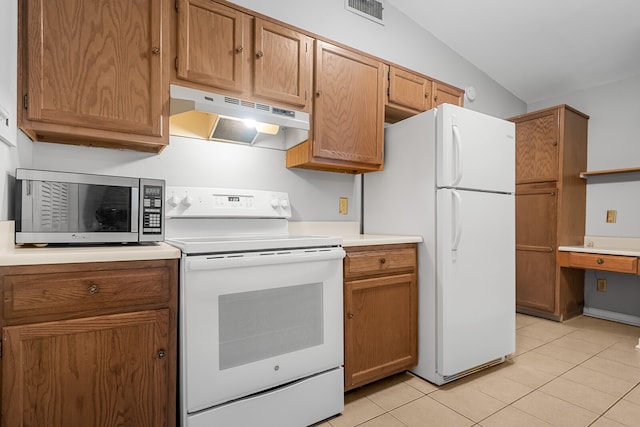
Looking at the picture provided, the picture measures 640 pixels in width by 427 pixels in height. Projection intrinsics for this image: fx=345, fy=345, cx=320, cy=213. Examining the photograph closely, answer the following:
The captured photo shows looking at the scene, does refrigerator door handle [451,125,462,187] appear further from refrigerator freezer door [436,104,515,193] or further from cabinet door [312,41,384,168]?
cabinet door [312,41,384,168]

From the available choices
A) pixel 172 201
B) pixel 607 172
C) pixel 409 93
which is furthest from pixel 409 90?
pixel 607 172

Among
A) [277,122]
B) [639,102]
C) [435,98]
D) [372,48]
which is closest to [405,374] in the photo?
[277,122]

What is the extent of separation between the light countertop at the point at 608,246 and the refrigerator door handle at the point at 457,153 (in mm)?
1929

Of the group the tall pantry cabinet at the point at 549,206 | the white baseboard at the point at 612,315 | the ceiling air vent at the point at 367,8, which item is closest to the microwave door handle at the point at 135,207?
the ceiling air vent at the point at 367,8

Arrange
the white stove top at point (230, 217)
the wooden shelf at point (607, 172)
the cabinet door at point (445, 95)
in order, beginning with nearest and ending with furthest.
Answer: the white stove top at point (230, 217) < the cabinet door at point (445, 95) < the wooden shelf at point (607, 172)

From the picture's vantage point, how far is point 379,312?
1.98 meters

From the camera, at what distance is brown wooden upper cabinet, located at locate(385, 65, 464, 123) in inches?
96.3

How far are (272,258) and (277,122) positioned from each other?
2.48 feet

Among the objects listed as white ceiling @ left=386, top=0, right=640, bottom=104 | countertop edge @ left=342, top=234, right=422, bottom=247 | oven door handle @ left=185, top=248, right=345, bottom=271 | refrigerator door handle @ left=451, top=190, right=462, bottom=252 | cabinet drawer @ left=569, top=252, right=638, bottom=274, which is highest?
white ceiling @ left=386, top=0, right=640, bottom=104

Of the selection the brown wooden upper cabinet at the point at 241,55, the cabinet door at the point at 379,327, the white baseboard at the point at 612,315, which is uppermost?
the brown wooden upper cabinet at the point at 241,55

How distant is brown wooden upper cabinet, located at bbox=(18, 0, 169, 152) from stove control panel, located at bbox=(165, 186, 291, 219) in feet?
1.14

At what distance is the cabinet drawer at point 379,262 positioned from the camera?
73.7 inches

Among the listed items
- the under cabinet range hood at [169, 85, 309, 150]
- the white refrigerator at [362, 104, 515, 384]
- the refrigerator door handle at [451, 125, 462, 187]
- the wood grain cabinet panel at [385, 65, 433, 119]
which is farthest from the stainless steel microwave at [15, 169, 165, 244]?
the wood grain cabinet panel at [385, 65, 433, 119]

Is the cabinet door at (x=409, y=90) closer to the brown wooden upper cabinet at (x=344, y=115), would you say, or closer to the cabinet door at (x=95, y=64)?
the brown wooden upper cabinet at (x=344, y=115)
